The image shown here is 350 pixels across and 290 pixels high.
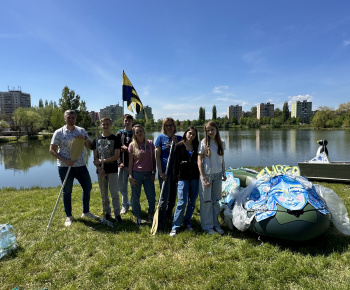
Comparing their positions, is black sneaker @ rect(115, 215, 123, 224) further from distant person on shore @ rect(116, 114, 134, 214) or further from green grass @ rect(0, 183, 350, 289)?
distant person on shore @ rect(116, 114, 134, 214)

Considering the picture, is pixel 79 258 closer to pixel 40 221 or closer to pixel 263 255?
pixel 40 221

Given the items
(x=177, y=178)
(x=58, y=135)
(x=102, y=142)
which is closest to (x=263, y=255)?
(x=177, y=178)

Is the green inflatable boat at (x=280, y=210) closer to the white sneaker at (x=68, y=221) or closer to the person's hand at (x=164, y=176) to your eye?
the person's hand at (x=164, y=176)

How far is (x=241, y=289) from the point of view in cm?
→ 244

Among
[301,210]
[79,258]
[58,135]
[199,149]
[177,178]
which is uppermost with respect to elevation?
[58,135]

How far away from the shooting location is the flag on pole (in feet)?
17.2

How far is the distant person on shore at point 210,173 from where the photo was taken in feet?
12.1

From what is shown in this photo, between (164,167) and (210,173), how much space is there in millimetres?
875

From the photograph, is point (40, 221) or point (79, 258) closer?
point (79, 258)

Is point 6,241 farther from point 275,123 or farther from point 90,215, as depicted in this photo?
point 275,123

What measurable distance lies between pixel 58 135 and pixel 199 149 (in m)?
2.71

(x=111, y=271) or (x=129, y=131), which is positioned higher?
(x=129, y=131)

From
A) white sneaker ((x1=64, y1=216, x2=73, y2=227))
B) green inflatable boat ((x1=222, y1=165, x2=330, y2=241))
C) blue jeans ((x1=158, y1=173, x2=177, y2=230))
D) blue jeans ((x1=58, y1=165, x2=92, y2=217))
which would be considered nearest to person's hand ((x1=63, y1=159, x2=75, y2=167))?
blue jeans ((x1=58, y1=165, x2=92, y2=217))

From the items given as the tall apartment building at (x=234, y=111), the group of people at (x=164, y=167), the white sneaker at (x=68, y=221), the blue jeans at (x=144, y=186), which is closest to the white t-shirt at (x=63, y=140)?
the group of people at (x=164, y=167)
